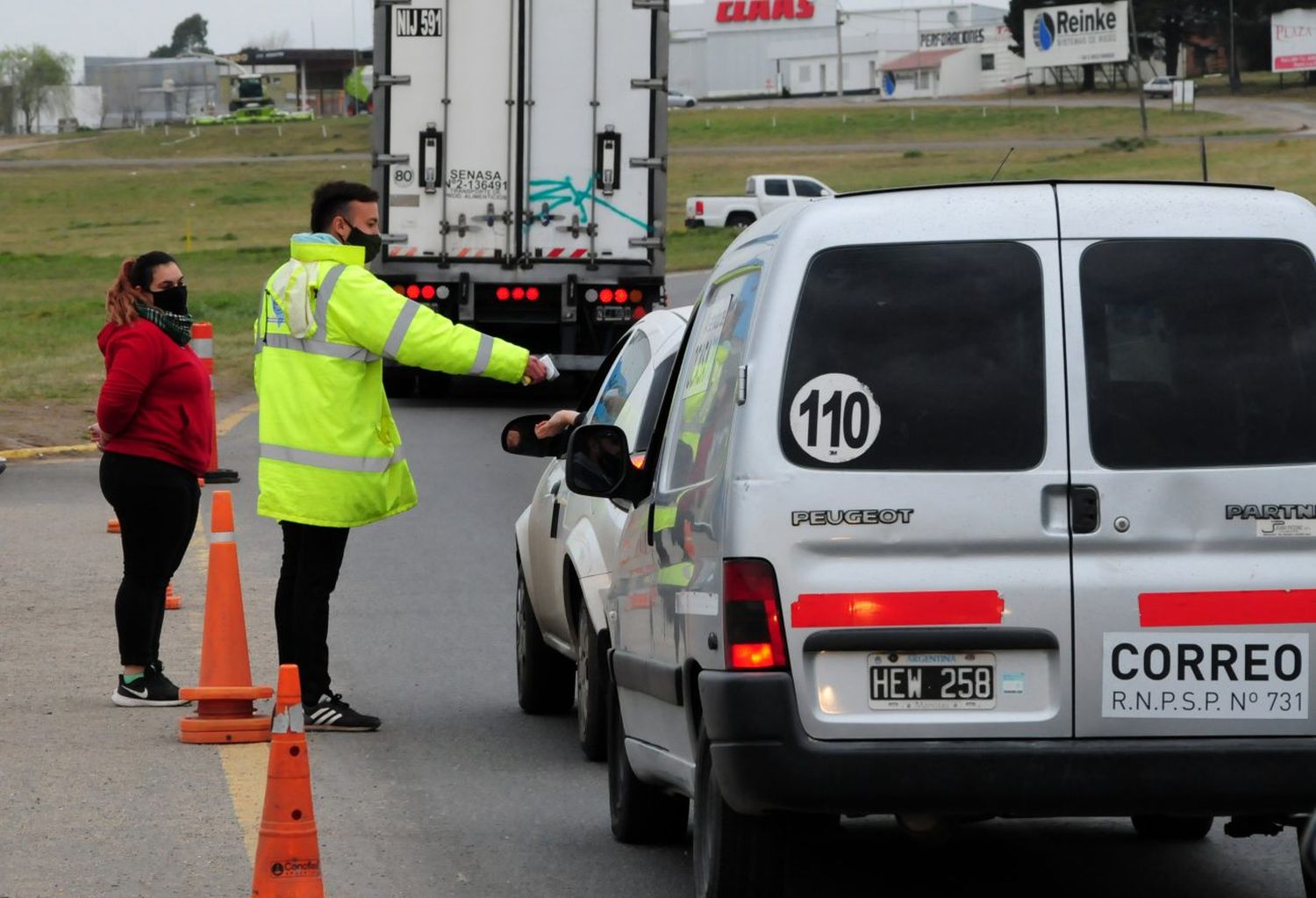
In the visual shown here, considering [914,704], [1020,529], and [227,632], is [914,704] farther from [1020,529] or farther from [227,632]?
[227,632]

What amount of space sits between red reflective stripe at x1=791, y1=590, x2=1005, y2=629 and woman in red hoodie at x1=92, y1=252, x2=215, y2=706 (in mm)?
4542

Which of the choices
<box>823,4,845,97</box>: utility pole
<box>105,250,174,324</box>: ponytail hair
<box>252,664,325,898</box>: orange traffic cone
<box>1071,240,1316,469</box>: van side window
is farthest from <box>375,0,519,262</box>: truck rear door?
<box>823,4,845,97</box>: utility pole

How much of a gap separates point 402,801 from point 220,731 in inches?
45.3

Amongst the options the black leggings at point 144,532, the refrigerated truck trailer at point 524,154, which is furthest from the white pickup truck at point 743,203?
the black leggings at point 144,532

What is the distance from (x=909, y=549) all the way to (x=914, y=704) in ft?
1.09

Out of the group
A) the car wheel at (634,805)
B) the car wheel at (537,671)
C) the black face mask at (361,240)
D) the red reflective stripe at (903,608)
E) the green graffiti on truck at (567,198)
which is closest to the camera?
the red reflective stripe at (903,608)

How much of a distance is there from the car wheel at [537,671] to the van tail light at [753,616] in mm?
3674

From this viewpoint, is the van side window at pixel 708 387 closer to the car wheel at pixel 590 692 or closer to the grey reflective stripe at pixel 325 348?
the car wheel at pixel 590 692

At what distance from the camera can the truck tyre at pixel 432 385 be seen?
2191 centimetres

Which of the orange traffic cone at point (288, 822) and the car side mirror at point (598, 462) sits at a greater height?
the car side mirror at point (598, 462)

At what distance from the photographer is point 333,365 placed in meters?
7.99

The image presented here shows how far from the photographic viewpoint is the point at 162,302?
886 centimetres

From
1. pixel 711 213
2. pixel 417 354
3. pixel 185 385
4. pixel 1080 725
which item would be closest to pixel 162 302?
pixel 185 385

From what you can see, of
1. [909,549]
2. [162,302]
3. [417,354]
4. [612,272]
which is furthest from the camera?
[612,272]
